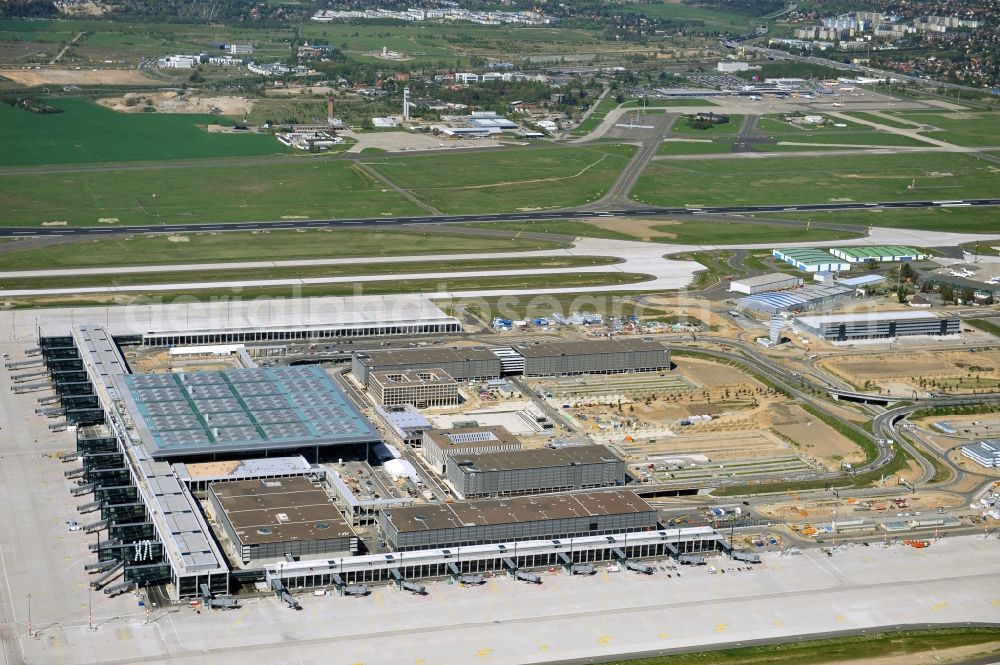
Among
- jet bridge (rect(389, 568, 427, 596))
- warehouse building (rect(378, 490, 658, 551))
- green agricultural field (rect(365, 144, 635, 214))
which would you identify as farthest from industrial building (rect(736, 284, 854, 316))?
jet bridge (rect(389, 568, 427, 596))

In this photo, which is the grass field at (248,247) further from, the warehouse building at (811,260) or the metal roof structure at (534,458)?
the metal roof structure at (534,458)

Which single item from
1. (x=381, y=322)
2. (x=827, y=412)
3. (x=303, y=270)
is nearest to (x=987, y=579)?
(x=827, y=412)

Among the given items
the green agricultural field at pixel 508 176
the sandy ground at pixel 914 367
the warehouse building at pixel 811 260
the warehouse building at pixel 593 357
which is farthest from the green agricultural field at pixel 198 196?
the sandy ground at pixel 914 367

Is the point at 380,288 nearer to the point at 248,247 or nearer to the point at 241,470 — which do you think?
the point at 248,247

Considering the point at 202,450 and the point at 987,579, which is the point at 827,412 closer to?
the point at 987,579

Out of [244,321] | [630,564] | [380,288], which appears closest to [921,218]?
[380,288]

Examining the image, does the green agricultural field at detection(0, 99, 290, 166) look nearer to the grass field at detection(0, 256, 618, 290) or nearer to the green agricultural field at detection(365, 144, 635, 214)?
the green agricultural field at detection(365, 144, 635, 214)
